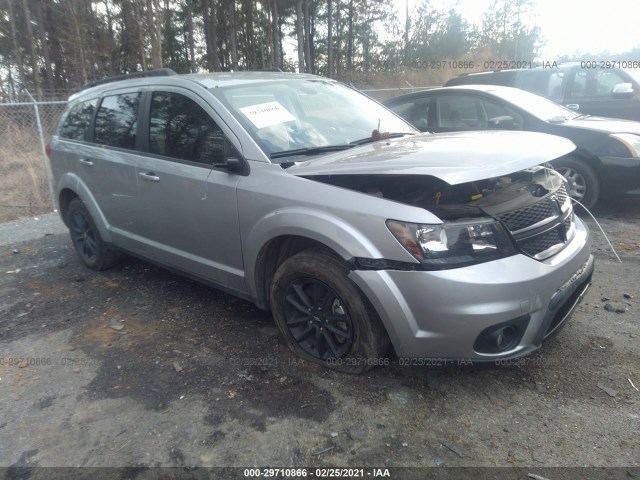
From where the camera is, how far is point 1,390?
3014mm

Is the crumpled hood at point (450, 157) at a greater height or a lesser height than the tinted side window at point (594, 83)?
lesser

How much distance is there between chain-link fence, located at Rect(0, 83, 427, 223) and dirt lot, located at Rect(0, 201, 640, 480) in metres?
5.07

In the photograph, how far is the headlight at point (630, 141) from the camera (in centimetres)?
540

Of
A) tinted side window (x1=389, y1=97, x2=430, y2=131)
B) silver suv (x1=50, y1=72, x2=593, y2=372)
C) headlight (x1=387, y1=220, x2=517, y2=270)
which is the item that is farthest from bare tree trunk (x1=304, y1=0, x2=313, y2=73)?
headlight (x1=387, y1=220, x2=517, y2=270)

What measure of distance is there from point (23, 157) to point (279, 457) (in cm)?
899

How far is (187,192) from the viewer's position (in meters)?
3.39

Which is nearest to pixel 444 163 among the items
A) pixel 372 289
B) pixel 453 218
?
pixel 453 218

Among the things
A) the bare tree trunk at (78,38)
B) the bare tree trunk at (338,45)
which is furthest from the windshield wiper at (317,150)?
the bare tree trunk at (338,45)

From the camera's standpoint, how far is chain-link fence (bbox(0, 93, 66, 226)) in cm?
809

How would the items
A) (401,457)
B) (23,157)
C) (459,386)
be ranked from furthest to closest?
(23,157), (459,386), (401,457)

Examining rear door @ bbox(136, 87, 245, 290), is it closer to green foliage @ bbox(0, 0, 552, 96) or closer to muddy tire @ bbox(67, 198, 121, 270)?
muddy tire @ bbox(67, 198, 121, 270)

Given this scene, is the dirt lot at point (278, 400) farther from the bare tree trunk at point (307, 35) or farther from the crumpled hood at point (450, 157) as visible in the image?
the bare tree trunk at point (307, 35)

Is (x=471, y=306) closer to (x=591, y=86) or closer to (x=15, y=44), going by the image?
(x=591, y=86)

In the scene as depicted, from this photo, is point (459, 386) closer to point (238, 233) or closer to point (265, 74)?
point (238, 233)
